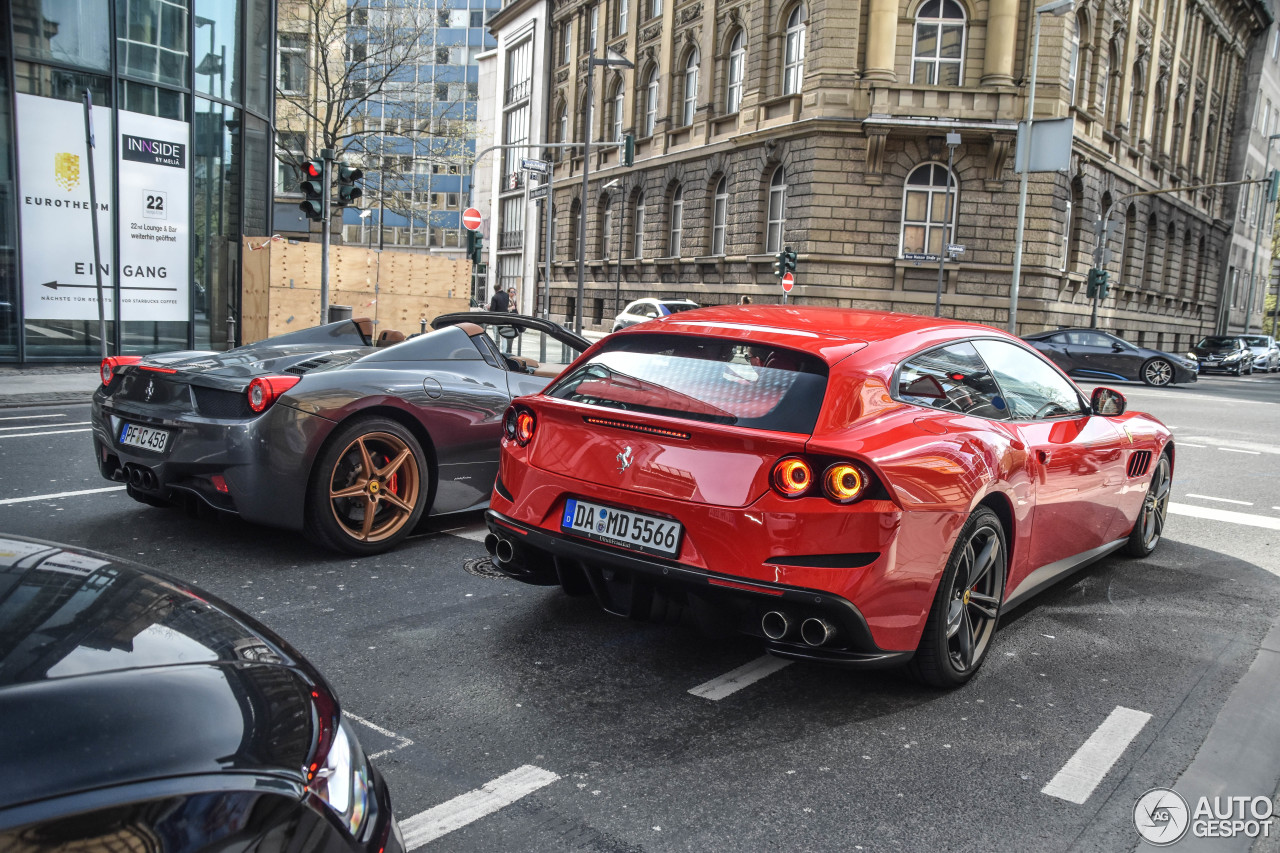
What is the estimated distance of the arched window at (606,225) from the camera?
1837 inches

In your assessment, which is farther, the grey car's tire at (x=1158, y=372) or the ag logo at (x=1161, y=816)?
the grey car's tire at (x=1158, y=372)

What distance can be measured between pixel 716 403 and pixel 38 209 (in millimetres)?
14937

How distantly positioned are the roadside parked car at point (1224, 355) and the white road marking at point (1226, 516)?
36.1m

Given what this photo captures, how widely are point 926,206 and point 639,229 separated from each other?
47.8ft

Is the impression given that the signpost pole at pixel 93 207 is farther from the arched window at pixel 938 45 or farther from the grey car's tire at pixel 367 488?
the arched window at pixel 938 45

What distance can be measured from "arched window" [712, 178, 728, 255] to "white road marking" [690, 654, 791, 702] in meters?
35.3

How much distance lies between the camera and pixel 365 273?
20328 mm

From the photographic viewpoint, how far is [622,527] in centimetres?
355

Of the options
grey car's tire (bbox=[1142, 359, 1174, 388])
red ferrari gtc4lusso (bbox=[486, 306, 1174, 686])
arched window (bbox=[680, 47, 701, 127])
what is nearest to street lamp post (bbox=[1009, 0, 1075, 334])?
grey car's tire (bbox=[1142, 359, 1174, 388])

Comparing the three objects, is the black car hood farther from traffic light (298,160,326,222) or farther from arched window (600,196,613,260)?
arched window (600,196,613,260)

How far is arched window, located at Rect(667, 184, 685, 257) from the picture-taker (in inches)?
1622

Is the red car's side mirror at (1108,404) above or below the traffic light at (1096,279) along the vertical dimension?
below

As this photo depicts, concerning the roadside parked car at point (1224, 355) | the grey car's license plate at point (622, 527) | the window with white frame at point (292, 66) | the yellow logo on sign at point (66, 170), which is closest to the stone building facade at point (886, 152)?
the roadside parked car at point (1224, 355)

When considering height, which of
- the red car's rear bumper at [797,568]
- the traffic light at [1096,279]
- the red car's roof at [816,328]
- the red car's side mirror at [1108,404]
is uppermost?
the traffic light at [1096,279]
